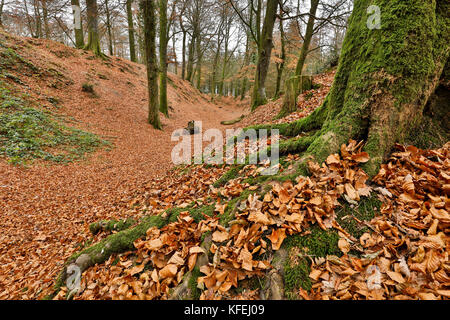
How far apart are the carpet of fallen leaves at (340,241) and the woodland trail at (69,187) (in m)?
1.69

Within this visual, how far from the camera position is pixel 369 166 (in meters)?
2.13

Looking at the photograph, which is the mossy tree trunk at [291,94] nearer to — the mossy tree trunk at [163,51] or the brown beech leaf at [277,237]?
the brown beech leaf at [277,237]

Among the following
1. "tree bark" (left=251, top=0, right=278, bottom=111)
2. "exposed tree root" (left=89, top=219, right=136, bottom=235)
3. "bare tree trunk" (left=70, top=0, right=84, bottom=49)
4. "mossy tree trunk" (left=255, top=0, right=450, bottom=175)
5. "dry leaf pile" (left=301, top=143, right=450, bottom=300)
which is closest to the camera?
"dry leaf pile" (left=301, top=143, right=450, bottom=300)

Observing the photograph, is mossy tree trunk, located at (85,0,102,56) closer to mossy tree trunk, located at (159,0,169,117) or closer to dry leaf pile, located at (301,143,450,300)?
mossy tree trunk, located at (159,0,169,117)

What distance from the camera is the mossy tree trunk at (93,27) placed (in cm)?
1262

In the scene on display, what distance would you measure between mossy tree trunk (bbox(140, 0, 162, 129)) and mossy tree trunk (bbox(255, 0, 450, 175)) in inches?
415

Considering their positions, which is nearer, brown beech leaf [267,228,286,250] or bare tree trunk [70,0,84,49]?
brown beech leaf [267,228,286,250]

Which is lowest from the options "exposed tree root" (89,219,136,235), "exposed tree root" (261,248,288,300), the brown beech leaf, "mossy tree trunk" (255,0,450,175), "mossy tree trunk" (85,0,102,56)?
"exposed tree root" (89,219,136,235)

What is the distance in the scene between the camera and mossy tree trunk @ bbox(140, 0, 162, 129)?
31.7 ft

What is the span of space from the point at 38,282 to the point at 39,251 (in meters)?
1.05

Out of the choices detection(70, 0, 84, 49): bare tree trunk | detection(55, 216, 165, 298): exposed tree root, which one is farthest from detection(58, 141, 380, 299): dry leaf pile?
detection(70, 0, 84, 49): bare tree trunk

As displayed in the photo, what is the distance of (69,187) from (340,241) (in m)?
6.83
